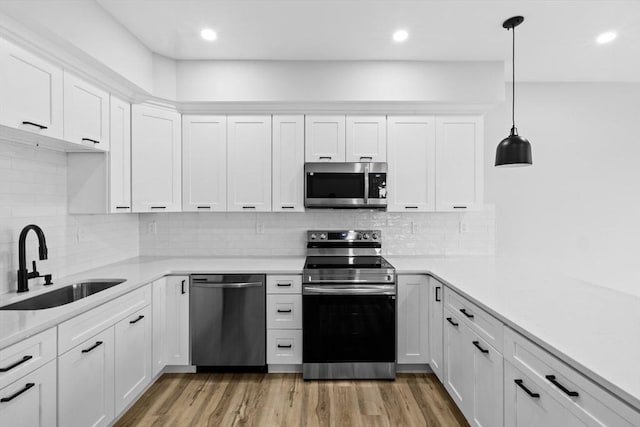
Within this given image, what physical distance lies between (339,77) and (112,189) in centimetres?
211

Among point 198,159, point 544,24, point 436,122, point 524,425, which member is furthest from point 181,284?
point 544,24

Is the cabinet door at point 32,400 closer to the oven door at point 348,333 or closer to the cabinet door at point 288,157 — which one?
the oven door at point 348,333

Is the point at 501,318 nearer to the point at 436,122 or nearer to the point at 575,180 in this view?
the point at 436,122

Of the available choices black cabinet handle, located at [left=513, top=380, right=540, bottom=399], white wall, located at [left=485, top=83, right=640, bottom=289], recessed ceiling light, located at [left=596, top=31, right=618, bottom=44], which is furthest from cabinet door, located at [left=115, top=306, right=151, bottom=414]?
recessed ceiling light, located at [left=596, top=31, right=618, bottom=44]

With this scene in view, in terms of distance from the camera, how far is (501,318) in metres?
1.62

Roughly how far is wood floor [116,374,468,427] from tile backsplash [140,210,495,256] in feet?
3.97

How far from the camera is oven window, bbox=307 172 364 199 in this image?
10.5 ft

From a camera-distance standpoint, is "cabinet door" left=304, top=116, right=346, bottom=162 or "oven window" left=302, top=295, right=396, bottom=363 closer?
"oven window" left=302, top=295, right=396, bottom=363

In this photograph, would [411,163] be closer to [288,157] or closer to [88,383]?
[288,157]

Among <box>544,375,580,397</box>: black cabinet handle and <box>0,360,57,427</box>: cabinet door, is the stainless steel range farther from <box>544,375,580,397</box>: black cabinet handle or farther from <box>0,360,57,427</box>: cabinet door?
<box>0,360,57,427</box>: cabinet door

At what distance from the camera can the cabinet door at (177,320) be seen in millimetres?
Answer: 2846

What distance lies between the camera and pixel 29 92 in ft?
6.18

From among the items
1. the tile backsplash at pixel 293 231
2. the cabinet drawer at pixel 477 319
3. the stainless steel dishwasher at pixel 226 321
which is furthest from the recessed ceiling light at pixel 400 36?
the stainless steel dishwasher at pixel 226 321

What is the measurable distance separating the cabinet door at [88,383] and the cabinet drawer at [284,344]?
45.4 inches
